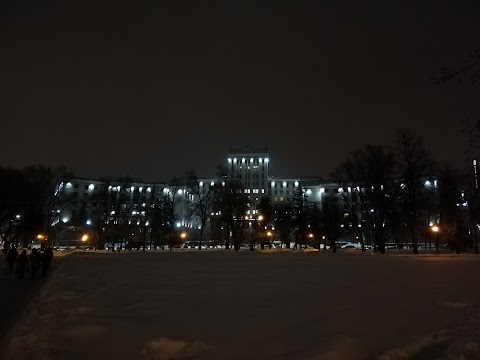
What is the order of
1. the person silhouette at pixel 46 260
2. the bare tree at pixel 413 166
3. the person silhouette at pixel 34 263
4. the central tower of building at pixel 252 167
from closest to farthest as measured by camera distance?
the person silhouette at pixel 34 263 < the person silhouette at pixel 46 260 < the bare tree at pixel 413 166 < the central tower of building at pixel 252 167

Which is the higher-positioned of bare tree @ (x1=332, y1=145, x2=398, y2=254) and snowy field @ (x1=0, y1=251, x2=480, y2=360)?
bare tree @ (x1=332, y1=145, x2=398, y2=254)

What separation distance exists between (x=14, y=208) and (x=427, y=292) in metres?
48.2

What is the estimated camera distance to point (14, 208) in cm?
4466

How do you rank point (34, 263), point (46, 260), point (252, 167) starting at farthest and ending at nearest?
point (252, 167)
point (46, 260)
point (34, 263)

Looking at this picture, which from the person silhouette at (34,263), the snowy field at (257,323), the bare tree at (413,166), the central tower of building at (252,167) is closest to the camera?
the snowy field at (257,323)

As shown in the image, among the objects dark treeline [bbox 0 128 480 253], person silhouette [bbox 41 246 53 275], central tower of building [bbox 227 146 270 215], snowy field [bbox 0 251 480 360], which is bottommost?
snowy field [bbox 0 251 480 360]

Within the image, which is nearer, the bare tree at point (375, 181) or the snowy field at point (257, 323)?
the snowy field at point (257, 323)

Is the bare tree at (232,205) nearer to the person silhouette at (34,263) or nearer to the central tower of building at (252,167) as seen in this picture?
the person silhouette at (34,263)

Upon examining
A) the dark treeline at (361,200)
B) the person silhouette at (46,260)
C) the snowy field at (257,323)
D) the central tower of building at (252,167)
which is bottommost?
the snowy field at (257,323)

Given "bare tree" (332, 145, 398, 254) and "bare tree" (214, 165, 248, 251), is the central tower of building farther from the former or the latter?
"bare tree" (332, 145, 398, 254)

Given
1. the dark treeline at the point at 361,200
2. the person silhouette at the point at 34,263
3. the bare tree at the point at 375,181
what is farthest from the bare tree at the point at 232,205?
the person silhouette at the point at 34,263

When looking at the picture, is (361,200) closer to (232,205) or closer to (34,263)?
(232,205)

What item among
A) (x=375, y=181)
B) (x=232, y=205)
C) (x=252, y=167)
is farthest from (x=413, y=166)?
(x=252, y=167)

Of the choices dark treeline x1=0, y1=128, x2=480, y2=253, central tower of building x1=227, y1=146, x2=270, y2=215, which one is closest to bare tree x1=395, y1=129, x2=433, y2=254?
dark treeline x1=0, y1=128, x2=480, y2=253
